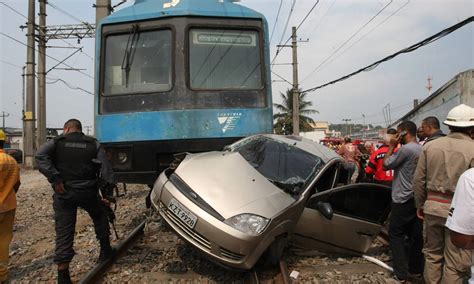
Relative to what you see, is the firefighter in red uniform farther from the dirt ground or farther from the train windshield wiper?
the train windshield wiper

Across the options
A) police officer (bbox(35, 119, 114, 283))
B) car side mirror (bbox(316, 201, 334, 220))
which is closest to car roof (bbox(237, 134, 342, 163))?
car side mirror (bbox(316, 201, 334, 220))

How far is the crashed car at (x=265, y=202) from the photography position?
158 inches

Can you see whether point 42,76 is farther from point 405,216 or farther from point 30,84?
point 405,216

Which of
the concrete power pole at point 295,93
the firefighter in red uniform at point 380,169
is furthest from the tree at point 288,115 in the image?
the firefighter in red uniform at point 380,169

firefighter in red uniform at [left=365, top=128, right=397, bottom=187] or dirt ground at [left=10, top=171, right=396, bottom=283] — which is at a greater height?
firefighter in red uniform at [left=365, top=128, right=397, bottom=187]

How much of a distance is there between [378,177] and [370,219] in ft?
6.13

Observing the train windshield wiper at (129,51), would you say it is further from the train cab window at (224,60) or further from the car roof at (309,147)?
the car roof at (309,147)

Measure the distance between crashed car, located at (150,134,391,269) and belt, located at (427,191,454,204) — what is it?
3.95 feet

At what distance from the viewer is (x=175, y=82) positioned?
19.9 feet

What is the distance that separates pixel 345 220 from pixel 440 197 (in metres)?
1.53

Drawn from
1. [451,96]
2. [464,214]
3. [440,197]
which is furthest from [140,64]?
[451,96]

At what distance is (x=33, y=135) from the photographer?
21641 millimetres

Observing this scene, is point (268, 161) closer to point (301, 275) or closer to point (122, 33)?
point (301, 275)

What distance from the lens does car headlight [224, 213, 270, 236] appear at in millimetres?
3963
